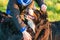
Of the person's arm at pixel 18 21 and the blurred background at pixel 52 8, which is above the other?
the blurred background at pixel 52 8

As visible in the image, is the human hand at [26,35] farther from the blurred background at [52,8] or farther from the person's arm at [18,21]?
the blurred background at [52,8]

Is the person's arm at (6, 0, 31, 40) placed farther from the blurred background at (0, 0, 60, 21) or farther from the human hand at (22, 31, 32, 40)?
the blurred background at (0, 0, 60, 21)

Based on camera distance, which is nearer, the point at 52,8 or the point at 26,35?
the point at 26,35

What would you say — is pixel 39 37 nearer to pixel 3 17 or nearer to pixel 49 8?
pixel 3 17

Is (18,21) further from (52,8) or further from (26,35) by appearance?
(52,8)

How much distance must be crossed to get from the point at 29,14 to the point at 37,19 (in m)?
0.15

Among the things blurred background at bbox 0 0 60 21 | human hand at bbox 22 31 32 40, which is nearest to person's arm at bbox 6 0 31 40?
human hand at bbox 22 31 32 40

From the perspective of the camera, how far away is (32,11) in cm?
456

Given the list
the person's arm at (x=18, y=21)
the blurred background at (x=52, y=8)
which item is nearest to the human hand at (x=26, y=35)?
the person's arm at (x=18, y=21)

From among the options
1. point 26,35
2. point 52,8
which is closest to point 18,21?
point 26,35

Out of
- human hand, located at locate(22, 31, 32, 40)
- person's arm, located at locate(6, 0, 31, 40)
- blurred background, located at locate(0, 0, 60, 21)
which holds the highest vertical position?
blurred background, located at locate(0, 0, 60, 21)

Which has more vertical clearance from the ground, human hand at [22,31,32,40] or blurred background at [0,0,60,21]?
blurred background at [0,0,60,21]

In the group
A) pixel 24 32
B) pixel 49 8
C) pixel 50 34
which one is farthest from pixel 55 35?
pixel 49 8

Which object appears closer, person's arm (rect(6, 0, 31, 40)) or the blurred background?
person's arm (rect(6, 0, 31, 40))
